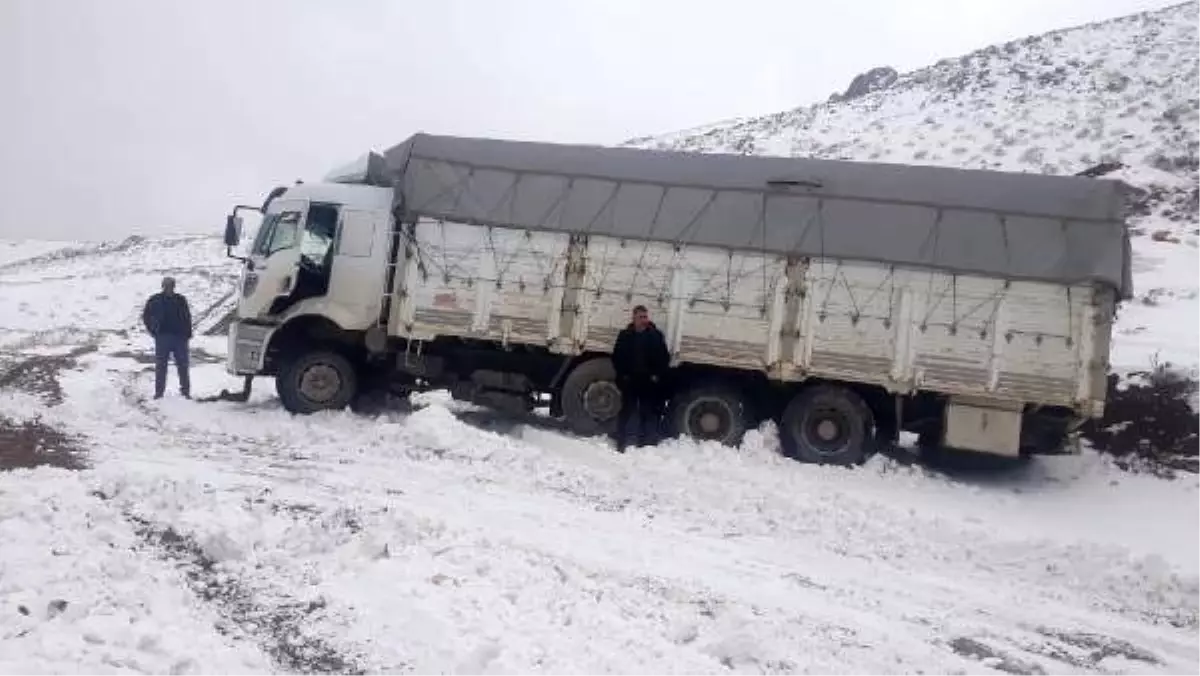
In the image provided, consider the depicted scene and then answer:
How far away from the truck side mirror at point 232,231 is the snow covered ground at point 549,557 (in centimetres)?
235

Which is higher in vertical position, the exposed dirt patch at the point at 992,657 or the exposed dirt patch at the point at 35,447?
the exposed dirt patch at the point at 35,447

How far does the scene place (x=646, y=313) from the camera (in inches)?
443

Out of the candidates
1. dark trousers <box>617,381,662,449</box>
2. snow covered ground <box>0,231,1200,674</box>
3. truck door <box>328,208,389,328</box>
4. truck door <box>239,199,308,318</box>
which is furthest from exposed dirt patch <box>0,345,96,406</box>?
dark trousers <box>617,381,662,449</box>

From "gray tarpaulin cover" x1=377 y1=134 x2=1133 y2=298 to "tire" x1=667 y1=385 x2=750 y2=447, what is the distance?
1867 mm

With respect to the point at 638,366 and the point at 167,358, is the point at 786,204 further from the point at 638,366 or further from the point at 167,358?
the point at 167,358

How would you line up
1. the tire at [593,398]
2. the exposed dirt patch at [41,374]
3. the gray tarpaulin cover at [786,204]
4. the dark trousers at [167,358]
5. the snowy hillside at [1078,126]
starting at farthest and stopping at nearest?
the snowy hillside at [1078,126] → the exposed dirt patch at [41,374] → the dark trousers at [167,358] → the tire at [593,398] → the gray tarpaulin cover at [786,204]

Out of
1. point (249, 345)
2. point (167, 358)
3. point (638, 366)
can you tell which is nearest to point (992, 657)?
point (638, 366)

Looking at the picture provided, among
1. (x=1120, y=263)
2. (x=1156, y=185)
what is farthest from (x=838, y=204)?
(x=1156, y=185)

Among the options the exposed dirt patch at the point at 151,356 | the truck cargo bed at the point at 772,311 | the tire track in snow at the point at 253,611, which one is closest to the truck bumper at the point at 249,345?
the truck cargo bed at the point at 772,311

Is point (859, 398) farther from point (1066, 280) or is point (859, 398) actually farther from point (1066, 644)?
point (1066, 644)

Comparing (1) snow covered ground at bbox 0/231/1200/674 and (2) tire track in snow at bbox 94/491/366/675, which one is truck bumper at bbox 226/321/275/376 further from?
(2) tire track in snow at bbox 94/491/366/675

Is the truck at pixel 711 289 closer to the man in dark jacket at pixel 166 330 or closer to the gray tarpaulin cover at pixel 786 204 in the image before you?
the gray tarpaulin cover at pixel 786 204

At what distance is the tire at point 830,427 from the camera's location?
11.4 metres

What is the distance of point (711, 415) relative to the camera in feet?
38.7
